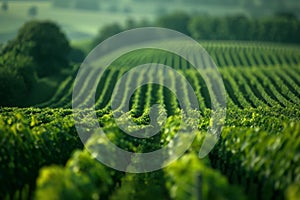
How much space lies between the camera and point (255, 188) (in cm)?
1495

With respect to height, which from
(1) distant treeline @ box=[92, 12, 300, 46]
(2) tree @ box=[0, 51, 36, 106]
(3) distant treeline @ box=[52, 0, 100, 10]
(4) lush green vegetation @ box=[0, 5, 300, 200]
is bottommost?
(3) distant treeline @ box=[52, 0, 100, 10]

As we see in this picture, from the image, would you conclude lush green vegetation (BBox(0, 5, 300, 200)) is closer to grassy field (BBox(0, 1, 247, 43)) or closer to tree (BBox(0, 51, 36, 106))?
tree (BBox(0, 51, 36, 106))

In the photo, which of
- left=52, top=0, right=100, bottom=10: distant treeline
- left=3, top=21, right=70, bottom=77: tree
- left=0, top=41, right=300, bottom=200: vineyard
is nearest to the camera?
left=0, top=41, right=300, bottom=200: vineyard

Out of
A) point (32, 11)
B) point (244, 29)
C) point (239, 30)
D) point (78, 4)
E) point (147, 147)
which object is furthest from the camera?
point (78, 4)

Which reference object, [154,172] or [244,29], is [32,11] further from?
[154,172]

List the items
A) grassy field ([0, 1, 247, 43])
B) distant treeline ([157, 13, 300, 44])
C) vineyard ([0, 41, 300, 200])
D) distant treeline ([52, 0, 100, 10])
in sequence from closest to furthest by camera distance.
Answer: vineyard ([0, 41, 300, 200]) < distant treeline ([157, 13, 300, 44]) < grassy field ([0, 1, 247, 43]) < distant treeline ([52, 0, 100, 10])

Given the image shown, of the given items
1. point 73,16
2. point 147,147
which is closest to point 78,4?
point 73,16

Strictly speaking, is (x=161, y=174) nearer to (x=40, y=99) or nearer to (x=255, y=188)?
(x=255, y=188)

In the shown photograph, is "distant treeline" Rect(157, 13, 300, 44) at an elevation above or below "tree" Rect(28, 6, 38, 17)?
above

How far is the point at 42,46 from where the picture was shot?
5906 centimetres

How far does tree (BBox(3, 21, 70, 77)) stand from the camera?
188 feet

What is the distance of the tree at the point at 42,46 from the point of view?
57.2m

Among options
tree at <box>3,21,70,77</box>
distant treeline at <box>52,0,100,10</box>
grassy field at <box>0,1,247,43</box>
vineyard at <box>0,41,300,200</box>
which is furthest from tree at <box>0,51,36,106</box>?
distant treeline at <box>52,0,100,10</box>

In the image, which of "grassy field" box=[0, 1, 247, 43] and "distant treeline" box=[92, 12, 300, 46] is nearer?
"distant treeline" box=[92, 12, 300, 46]
